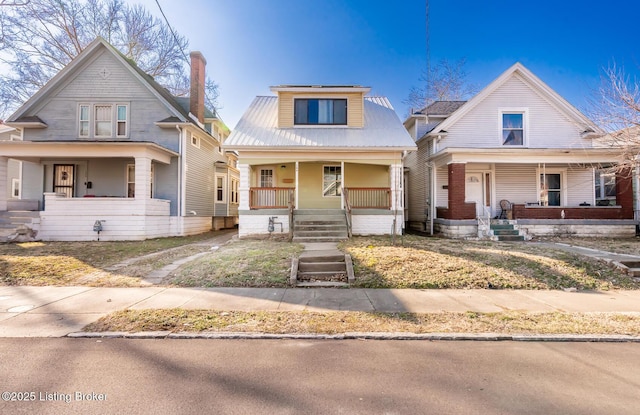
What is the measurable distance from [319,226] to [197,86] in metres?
11.9

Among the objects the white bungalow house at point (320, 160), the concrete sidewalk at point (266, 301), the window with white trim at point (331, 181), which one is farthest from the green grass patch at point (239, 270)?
the window with white trim at point (331, 181)

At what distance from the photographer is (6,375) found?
311cm

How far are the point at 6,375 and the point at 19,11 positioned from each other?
25696 millimetres

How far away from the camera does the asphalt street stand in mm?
2660

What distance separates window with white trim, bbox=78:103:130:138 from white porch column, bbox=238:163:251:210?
6785mm

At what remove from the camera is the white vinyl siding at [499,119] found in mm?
15258

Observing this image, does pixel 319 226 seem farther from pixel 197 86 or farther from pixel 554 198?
pixel 554 198

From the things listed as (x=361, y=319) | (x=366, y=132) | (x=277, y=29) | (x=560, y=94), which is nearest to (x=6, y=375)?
(x=361, y=319)

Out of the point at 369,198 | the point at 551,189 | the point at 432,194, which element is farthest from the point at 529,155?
the point at 369,198

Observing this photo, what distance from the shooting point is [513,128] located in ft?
50.2

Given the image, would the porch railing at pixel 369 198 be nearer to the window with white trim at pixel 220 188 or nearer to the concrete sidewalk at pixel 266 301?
the concrete sidewalk at pixel 266 301

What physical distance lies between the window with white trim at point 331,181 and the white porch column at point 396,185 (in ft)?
9.71

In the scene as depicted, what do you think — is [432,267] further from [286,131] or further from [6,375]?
[286,131]

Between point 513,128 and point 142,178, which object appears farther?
point 513,128
